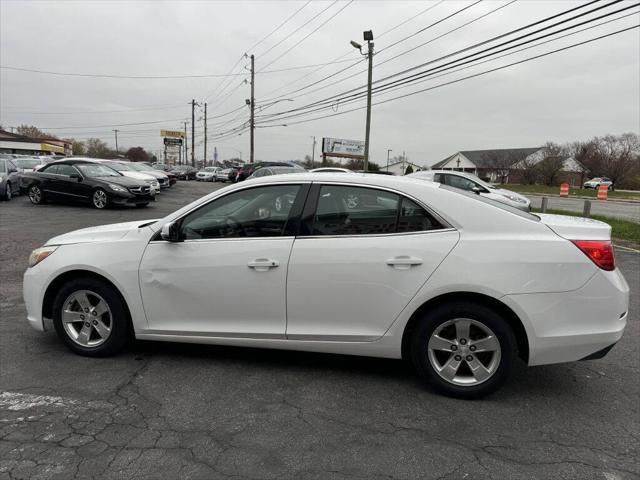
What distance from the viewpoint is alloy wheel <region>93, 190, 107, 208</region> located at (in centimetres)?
1500

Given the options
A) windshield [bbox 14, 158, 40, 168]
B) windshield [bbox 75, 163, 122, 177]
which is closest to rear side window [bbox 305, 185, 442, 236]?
windshield [bbox 75, 163, 122, 177]

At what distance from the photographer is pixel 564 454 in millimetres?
2676

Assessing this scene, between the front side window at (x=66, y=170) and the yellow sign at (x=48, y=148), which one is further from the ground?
the yellow sign at (x=48, y=148)

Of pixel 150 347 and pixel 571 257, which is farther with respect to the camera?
pixel 150 347

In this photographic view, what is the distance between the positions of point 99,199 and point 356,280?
14102 millimetres

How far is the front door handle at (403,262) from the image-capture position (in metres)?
3.19

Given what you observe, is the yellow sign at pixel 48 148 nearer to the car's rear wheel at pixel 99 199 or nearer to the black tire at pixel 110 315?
the car's rear wheel at pixel 99 199

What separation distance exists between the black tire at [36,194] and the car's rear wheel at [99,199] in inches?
86.2

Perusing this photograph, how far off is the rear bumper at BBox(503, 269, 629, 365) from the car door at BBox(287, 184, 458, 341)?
0.68 m

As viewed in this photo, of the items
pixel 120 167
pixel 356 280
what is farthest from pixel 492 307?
pixel 120 167

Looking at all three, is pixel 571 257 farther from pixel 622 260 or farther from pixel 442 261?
pixel 622 260

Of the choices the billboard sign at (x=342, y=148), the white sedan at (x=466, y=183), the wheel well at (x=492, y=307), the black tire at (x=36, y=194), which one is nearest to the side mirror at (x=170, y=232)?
the wheel well at (x=492, y=307)

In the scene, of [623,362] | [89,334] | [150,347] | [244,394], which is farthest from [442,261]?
[89,334]

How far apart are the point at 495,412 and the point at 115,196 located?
14.4 m
